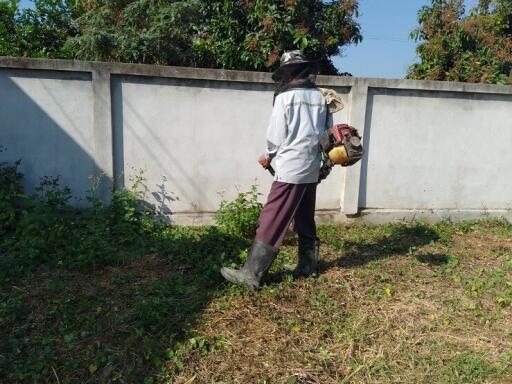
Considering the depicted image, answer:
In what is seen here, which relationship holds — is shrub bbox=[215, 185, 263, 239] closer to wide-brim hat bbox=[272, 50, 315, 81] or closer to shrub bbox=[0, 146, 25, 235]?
wide-brim hat bbox=[272, 50, 315, 81]

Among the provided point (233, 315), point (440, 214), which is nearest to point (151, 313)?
point (233, 315)

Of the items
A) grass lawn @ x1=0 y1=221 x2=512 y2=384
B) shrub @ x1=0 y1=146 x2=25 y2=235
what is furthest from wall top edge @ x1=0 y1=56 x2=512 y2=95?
grass lawn @ x1=0 y1=221 x2=512 y2=384

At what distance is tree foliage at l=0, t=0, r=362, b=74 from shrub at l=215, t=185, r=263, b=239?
242cm

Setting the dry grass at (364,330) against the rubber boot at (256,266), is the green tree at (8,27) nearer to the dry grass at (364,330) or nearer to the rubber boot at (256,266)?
the rubber boot at (256,266)

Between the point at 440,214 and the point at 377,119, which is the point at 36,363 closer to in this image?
the point at 377,119

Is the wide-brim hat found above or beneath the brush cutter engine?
above

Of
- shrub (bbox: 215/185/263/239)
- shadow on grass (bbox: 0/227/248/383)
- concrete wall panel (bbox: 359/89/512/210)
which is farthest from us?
concrete wall panel (bbox: 359/89/512/210)

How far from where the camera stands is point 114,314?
10.1ft

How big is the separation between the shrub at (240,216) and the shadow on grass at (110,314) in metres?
0.50

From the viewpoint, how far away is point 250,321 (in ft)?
10.2

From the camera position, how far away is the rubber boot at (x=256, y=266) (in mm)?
3436

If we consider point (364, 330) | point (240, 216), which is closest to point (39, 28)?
point (240, 216)

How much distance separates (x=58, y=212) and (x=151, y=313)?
209cm

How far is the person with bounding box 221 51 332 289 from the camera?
3.36 m
